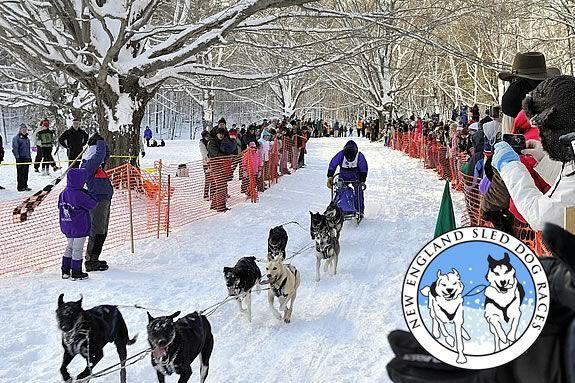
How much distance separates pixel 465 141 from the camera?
14.0m

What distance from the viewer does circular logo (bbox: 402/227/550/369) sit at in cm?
96

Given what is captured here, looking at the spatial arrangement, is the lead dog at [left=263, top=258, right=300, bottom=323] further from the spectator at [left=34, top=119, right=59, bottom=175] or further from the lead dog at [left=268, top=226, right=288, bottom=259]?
the spectator at [left=34, top=119, right=59, bottom=175]

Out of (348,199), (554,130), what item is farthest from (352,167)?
(554,130)

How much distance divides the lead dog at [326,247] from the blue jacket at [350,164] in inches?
138

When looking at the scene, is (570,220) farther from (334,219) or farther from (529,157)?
(334,219)

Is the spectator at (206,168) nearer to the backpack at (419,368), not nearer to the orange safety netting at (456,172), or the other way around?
the orange safety netting at (456,172)

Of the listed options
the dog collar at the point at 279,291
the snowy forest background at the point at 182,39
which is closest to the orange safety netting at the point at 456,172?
the dog collar at the point at 279,291

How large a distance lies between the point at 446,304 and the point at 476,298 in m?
0.05

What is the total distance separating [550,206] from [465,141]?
42.0 feet

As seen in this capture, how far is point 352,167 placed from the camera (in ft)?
34.7

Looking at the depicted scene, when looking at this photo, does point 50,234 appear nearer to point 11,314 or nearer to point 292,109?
point 11,314

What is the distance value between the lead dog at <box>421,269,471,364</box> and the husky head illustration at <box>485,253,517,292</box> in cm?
6

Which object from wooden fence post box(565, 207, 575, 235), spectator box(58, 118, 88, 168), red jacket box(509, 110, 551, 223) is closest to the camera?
wooden fence post box(565, 207, 575, 235)

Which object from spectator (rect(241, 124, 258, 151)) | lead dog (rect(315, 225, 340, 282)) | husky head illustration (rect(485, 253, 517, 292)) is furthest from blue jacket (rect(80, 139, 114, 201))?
spectator (rect(241, 124, 258, 151))
